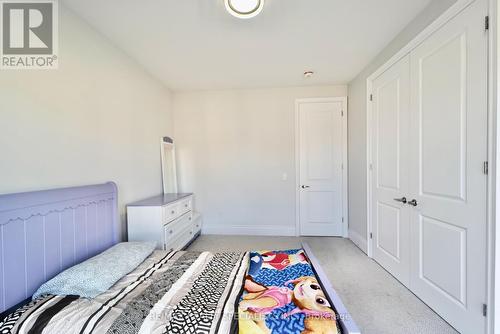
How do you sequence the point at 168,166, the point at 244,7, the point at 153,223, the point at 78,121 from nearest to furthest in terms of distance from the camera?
the point at 244,7 < the point at 78,121 < the point at 153,223 < the point at 168,166

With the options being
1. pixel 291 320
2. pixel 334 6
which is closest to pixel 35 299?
pixel 291 320

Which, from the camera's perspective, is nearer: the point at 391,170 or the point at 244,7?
the point at 244,7

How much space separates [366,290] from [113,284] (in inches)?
87.2

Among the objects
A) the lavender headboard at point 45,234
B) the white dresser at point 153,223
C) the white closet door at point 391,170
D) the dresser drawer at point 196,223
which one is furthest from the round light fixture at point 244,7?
the dresser drawer at point 196,223

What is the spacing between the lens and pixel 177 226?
9.00ft

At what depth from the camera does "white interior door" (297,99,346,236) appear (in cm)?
360

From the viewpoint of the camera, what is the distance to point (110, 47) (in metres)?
2.24

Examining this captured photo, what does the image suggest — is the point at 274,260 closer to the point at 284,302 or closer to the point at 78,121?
the point at 284,302

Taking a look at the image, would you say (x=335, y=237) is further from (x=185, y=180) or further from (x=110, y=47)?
(x=110, y=47)

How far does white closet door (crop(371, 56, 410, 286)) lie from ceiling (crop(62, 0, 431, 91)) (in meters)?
0.49

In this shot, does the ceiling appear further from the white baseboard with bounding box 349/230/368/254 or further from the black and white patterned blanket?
the white baseboard with bounding box 349/230/368/254

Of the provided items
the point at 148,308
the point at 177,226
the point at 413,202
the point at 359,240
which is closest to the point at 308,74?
the point at 413,202

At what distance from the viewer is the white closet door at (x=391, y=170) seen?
215cm

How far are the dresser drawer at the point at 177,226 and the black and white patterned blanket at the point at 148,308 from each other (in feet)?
3.27
